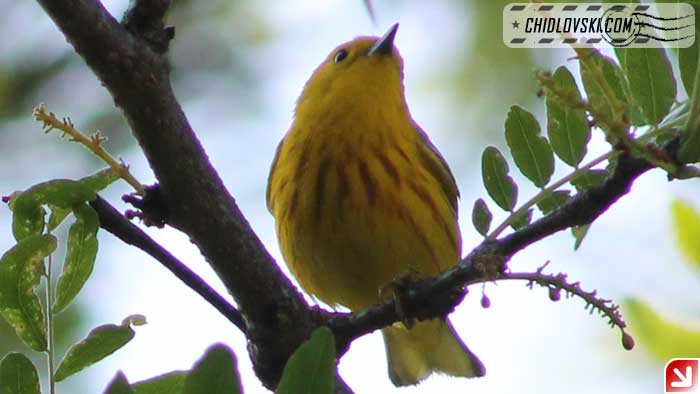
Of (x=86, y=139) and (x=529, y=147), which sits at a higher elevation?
(x=86, y=139)

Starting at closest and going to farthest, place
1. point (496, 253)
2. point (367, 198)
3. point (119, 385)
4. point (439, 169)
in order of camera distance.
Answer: point (119, 385), point (496, 253), point (367, 198), point (439, 169)

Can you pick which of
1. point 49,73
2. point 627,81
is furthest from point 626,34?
point 49,73

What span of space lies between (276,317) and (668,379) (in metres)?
0.81

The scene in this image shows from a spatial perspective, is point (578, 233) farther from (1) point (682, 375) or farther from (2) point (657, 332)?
(2) point (657, 332)

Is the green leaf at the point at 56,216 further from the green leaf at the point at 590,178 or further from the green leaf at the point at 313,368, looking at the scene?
the green leaf at the point at 590,178

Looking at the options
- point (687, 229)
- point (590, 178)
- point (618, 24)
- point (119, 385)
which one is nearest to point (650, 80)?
point (618, 24)

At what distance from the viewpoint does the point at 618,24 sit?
5.62ft

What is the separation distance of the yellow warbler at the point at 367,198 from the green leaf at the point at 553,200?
108cm

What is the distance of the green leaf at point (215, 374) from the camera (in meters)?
1.26

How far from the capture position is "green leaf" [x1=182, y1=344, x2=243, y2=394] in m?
1.26

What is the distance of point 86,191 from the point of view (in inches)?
68.0

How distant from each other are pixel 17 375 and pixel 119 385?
0.30 m

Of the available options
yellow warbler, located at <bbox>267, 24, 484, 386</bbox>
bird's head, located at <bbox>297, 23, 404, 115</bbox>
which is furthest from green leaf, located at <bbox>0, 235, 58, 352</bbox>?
bird's head, located at <bbox>297, 23, 404, 115</bbox>

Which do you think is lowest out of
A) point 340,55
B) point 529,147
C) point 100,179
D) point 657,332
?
point 657,332
